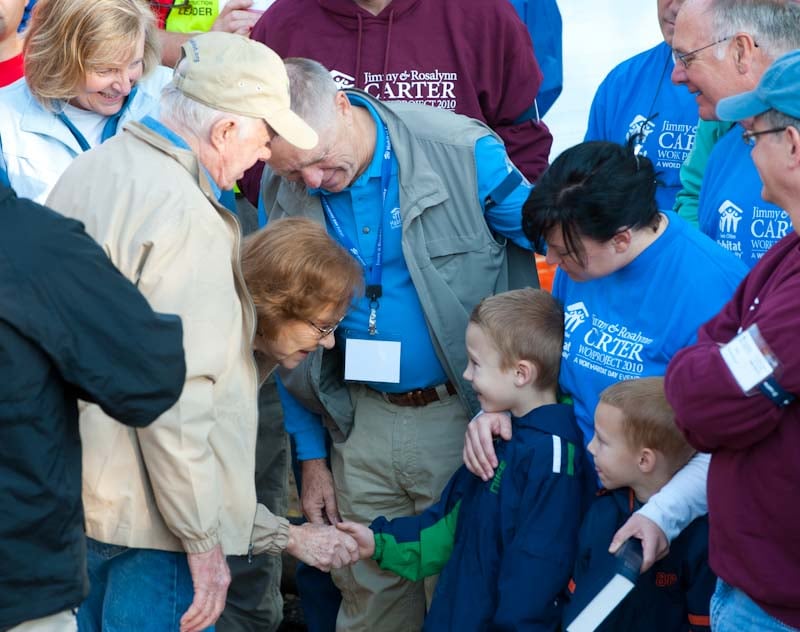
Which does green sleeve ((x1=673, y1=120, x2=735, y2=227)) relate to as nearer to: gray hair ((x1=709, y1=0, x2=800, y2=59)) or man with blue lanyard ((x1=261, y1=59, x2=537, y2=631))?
gray hair ((x1=709, y1=0, x2=800, y2=59))

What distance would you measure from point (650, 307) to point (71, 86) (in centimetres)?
162

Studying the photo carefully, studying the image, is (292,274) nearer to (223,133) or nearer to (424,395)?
(223,133)

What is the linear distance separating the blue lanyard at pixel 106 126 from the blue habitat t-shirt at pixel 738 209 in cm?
161

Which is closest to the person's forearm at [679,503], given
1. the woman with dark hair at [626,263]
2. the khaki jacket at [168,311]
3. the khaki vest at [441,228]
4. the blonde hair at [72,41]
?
the woman with dark hair at [626,263]

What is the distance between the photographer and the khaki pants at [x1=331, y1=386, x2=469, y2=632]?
3395 millimetres

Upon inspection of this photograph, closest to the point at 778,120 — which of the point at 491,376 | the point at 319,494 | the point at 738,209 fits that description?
the point at 738,209

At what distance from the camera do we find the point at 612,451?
8.88 ft

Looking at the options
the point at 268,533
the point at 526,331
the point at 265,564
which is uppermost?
the point at 526,331

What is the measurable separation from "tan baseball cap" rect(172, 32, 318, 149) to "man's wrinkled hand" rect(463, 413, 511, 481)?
0.85 m

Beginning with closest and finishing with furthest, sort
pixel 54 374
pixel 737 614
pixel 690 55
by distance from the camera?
pixel 54 374
pixel 737 614
pixel 690 55

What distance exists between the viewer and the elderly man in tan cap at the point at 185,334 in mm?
2367

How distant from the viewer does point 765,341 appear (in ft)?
6.59

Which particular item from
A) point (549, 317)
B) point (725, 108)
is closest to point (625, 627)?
point (549, 317)

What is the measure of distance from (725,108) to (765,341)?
47cm
